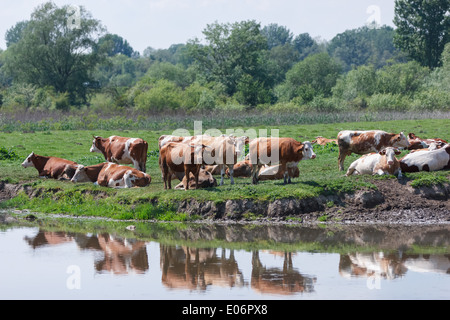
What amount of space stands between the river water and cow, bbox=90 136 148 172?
542cm

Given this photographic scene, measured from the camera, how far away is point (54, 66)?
80.1 m

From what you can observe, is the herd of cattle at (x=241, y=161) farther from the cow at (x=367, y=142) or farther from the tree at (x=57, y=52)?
the tree at (x=57, y=52)

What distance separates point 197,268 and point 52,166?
1259 cm

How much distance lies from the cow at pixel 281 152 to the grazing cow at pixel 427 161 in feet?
10.1

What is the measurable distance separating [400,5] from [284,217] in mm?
83189

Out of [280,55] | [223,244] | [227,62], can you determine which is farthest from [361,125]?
[280,55]

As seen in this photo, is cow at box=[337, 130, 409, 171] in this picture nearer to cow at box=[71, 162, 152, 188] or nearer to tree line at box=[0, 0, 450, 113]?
cow at box=[71, 162, 152, 188]

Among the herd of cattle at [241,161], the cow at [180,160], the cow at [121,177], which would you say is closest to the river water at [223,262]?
the cow at [180,160]

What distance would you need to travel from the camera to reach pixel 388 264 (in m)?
13.0

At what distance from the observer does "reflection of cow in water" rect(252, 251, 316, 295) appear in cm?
1136

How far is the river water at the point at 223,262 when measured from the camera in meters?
11.3

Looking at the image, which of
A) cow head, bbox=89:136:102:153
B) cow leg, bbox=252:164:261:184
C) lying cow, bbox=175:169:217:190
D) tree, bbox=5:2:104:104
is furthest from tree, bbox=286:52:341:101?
cow leg, bbox=252:164:261:184

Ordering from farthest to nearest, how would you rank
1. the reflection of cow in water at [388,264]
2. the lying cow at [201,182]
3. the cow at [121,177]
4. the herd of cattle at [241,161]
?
the cow at [121,177], the lying cow at [201,182], the herd of cattle at [241,161], the reflection of cow in water at [388,264]

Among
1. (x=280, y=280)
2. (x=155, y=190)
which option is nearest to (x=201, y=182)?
(x=155, y=190)
